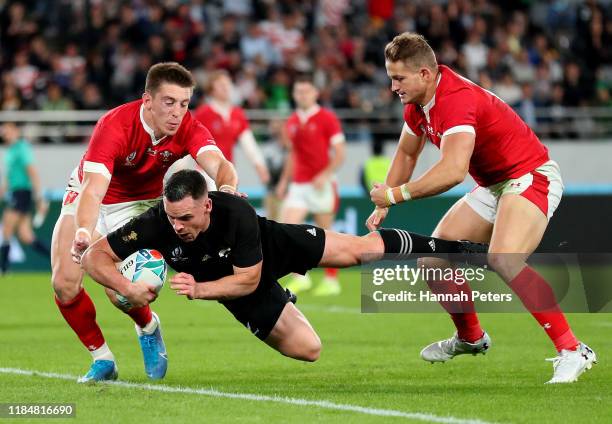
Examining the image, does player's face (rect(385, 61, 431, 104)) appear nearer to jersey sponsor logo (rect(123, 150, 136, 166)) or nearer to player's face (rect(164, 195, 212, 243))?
player's face (rect(164, 195, 212, 243))

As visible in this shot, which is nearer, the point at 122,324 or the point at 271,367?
the point at 271,367

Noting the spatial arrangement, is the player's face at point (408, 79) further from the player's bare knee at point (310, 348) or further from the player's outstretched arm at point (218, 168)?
the player's bare knee at point (310, 348)

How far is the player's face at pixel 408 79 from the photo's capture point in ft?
28.1

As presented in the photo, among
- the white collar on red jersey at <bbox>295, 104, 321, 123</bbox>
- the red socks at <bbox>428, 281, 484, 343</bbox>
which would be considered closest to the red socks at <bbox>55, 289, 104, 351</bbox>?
the red socks at <bbox>428, 281, 484, 343</bbox>

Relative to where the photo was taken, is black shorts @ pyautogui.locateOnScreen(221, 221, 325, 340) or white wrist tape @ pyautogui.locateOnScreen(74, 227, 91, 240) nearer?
white wrist tape @ pyautogui.locateOnScreen(74, 227, 91, 240)

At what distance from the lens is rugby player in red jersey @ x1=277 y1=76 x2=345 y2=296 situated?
1683 centimetres

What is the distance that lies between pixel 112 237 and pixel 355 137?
15.0 meters

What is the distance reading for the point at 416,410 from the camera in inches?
282

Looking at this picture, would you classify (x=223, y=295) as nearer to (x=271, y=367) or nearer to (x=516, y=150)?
(x=271, y=367)

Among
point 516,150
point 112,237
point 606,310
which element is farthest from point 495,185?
point 606,310

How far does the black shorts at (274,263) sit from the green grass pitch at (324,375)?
47 cm

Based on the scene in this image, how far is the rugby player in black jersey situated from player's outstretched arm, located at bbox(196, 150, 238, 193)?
0.43m

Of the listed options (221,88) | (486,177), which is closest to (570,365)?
(486,177)

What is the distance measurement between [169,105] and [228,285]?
4.84 feet
